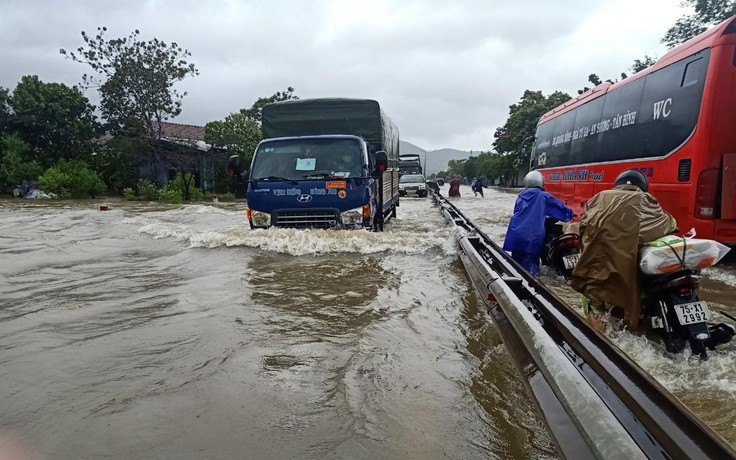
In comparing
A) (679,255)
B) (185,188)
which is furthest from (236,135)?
(679,255)

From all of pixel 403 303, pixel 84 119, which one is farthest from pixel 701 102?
pixel 84 119

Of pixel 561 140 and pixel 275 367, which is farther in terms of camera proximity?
pixel 561 140

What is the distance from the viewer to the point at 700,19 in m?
21.7

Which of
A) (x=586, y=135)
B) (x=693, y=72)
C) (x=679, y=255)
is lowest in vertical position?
(x=679, y=255)

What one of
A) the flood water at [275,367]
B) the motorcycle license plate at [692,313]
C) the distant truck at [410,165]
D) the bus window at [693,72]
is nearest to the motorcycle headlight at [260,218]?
the flood water at [275,367]

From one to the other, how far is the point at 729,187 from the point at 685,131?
84 cm

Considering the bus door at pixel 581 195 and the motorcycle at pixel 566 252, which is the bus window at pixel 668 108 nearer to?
the bus door at pixel 581 195

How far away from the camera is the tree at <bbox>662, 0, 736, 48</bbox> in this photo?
68.6ft

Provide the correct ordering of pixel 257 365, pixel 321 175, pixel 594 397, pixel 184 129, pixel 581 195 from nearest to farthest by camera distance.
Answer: pixel 594 397 < pixel 257 365 < pixel 321 175 < pixel 581 195 < pixel 184 129

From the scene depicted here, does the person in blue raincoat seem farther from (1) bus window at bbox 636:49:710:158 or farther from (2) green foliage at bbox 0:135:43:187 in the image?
(2) green foliage at bbox 0:135:43:187

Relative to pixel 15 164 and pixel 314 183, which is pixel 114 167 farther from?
pixel 314 183

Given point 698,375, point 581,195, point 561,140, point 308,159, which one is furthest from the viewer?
point 561,140

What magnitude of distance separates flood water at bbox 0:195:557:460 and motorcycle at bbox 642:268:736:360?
108 centimetres

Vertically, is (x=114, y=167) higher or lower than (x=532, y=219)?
higher
